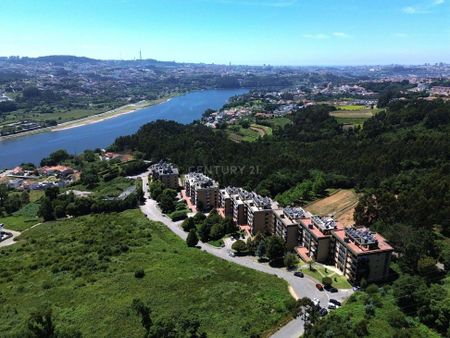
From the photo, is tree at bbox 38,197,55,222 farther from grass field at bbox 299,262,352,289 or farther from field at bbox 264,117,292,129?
field at bbox 264,117,292,129

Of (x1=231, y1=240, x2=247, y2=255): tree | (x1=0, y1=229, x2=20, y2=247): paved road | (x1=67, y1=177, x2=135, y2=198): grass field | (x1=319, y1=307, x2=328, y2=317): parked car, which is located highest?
(x1=319, y1=307, x2=328, y2=317): parked car

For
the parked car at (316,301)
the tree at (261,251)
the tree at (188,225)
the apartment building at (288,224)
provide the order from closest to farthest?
the parked car at (316,301), the tree at (261,251), the apartment building at (288,224), the tree at (188,225)

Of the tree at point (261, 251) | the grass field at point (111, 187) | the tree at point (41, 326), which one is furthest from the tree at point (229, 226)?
the tree at point (41, 326)

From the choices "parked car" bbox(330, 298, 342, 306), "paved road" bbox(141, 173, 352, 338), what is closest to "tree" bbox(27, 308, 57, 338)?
"paved road" bbox(141, 173, 352, 338)

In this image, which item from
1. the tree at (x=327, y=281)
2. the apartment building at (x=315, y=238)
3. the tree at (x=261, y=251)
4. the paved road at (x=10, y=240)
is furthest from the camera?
the paved road at (x=10, y=240)

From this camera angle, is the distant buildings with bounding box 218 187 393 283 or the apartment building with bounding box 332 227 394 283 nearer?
the apartment building with bounding box 332 227 394 283

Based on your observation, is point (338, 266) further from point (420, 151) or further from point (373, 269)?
point (420, 151)

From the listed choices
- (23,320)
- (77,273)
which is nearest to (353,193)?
(77,273)

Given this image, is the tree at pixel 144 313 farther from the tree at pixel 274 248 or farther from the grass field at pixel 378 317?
the tree at pixel 274 248
